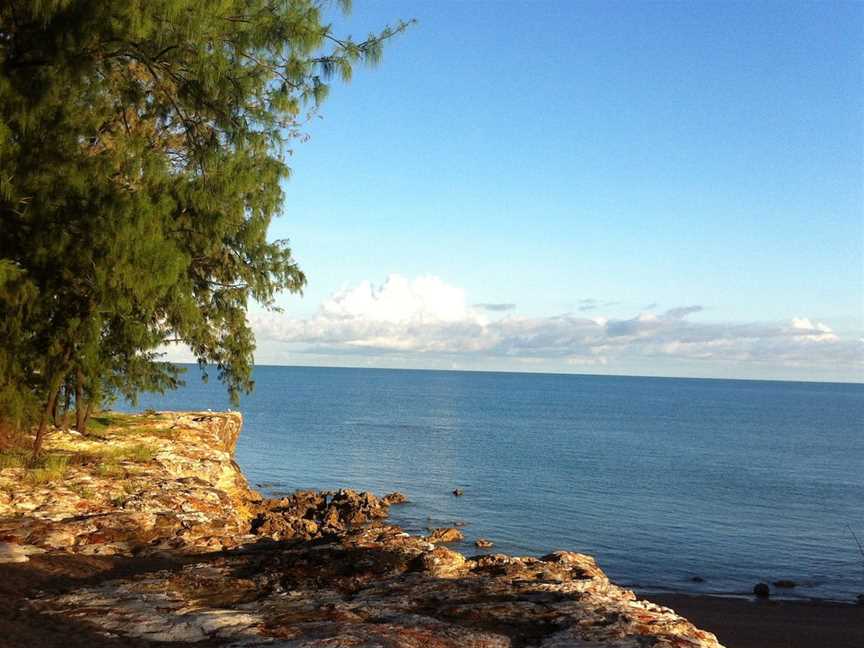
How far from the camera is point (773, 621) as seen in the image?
80.8 ft

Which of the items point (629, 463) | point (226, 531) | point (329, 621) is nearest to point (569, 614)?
point (329, 621)

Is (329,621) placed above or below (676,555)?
above

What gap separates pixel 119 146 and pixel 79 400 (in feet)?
42.3

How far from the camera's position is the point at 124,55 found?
14.8 m

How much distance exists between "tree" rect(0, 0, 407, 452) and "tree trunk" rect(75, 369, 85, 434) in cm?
→ 233

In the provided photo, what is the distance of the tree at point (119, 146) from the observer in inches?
556

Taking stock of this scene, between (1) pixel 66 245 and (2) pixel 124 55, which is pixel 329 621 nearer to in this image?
(1) pixel 66 245

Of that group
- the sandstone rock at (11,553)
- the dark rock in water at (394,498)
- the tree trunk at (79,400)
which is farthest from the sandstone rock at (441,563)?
the dark rock in water at (394,498)

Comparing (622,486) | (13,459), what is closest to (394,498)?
(622,486)

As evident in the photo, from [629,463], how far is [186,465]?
51.2 m

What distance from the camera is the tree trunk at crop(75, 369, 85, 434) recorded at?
2067 centimetres

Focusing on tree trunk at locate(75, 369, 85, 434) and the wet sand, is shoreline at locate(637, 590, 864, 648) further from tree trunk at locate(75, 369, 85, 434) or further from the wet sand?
tree trunk at locate(75, 369, 85, 434)

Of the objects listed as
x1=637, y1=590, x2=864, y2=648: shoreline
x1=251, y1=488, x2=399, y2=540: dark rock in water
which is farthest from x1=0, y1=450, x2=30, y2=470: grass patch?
x1=637, y1=590, x2=864, y2=648: shoreline

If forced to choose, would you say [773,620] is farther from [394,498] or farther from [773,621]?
[394,498]
